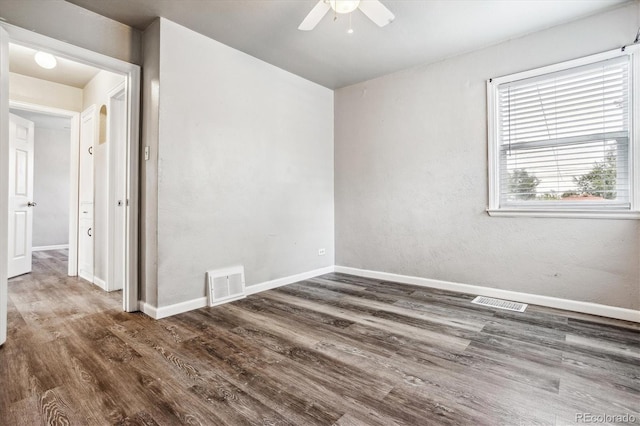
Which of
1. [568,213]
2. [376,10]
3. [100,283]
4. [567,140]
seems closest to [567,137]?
[567,140]

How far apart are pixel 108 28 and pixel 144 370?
2.78 meters

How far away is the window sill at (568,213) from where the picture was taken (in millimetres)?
2588

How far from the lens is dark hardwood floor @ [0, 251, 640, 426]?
1451 millimetres

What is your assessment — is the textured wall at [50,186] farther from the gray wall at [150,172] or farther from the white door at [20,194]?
the gray wall at [150,172]

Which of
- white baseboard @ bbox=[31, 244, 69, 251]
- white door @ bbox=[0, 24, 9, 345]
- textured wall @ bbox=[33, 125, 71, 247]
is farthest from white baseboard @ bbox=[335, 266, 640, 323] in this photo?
textured wall @ bbox=[33, 125, 71, 247]

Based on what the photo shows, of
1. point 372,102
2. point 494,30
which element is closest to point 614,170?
point 494,30

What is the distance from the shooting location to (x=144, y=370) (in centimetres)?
182

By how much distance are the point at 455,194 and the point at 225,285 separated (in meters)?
2.67

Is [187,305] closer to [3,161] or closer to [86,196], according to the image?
[3,161]

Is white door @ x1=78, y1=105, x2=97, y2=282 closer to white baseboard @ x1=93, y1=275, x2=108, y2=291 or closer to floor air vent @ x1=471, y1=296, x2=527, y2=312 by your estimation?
white baseboard @ x1=93, y1=275, x2=108, y2=291

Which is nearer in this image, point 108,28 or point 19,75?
point 108,28

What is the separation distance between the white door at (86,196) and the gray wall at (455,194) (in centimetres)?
323

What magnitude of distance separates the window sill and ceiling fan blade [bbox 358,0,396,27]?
2.17 meters

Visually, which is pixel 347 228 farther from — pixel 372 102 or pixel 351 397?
pixel 351 397
